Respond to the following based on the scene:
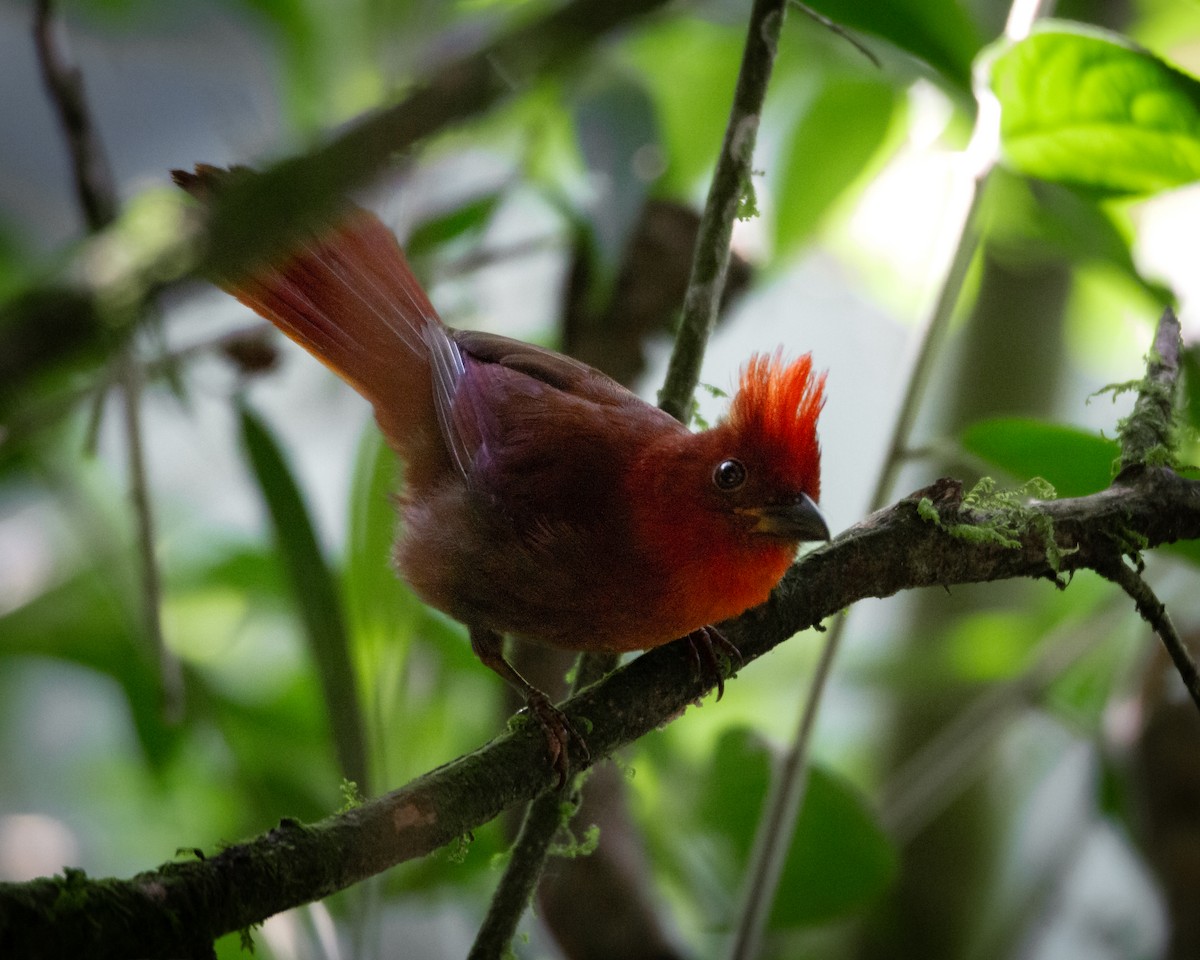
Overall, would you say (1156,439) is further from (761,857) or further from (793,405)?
(761,857)

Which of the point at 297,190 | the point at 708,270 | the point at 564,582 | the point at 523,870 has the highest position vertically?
the point at 708,270

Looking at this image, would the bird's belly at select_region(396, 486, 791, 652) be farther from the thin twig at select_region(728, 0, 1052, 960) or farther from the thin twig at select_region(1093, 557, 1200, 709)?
the thin twig at select_region(1093, 557, 1200, 709)

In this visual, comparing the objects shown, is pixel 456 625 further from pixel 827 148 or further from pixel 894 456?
pixel 827 148

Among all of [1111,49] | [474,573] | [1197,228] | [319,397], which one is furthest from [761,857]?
[1197,228]

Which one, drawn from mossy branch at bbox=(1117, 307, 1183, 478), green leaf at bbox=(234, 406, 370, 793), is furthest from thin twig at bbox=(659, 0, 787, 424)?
green leaf at bbox=(234, 406, 370, 793)

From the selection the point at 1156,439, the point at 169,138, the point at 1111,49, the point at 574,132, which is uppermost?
the point at 169,138

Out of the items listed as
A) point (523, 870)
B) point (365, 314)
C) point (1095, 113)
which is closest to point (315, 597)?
point (365, 314)

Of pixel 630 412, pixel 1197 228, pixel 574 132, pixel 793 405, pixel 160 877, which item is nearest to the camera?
pixel 160 877
